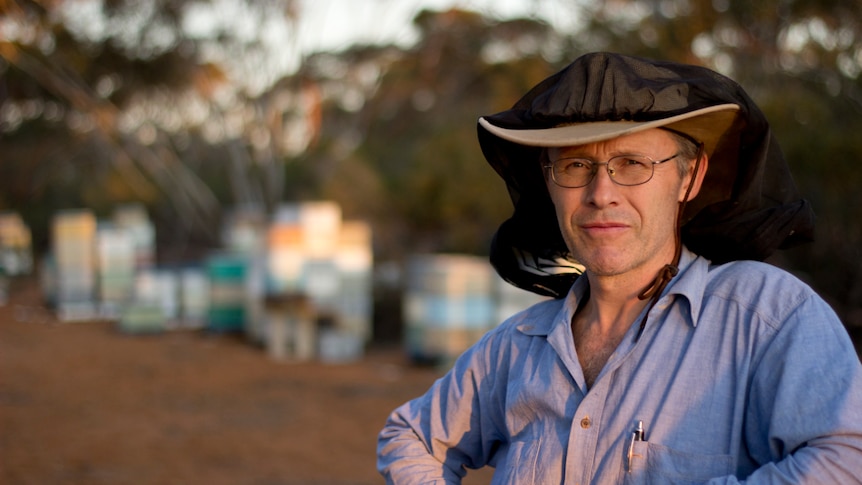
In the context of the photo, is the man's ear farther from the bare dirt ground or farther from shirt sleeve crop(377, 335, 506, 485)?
the bare dirt ground

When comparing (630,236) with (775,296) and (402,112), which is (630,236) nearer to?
(775,296)

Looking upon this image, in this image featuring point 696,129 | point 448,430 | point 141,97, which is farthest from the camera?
point 141,97

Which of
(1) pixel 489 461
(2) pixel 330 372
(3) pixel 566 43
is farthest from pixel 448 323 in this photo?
(1) pixel 489 461

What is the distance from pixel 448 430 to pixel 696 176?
2.55 ft

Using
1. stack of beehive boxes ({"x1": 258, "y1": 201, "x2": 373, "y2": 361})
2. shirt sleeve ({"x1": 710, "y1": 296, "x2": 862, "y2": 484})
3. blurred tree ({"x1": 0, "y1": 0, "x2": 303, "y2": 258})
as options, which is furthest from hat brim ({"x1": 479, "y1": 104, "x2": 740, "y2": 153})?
blurred tree ({"x1": 0, "y1": 0, "x2": 303, "y2": 258})

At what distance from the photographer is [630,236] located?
6.00ft

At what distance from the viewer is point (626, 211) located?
A: 1822 mm

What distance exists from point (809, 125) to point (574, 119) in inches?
298

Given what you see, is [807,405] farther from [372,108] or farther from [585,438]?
[372,108]

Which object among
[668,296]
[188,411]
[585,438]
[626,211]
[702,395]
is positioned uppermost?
[626,211]

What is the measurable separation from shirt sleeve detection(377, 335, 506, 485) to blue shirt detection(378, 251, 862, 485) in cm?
7

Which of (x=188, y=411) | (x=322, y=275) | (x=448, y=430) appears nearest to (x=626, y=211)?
(x=448, y=430)

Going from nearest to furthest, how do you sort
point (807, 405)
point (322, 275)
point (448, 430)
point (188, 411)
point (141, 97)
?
1. point (807, 405)
2. point (448, 430)
3. point (188, 411)
4. point (322, 275)
5. point (141, 97)

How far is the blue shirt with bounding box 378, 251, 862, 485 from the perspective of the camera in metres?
1.52
